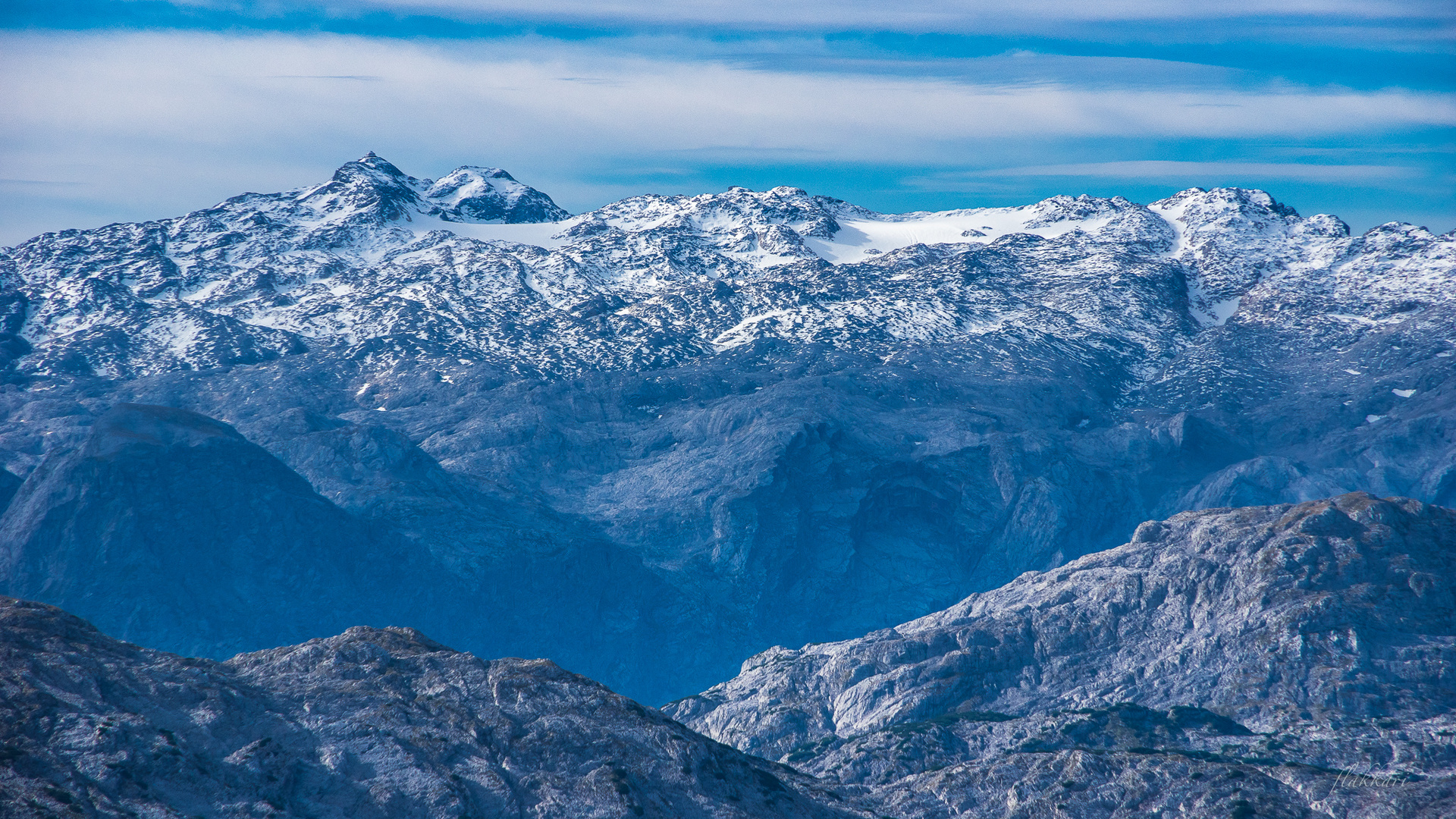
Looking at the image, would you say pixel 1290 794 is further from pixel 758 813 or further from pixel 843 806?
pixel 758 813

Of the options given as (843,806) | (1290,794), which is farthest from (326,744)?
(1290,794)

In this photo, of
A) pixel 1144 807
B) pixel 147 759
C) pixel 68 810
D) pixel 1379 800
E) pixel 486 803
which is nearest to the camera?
pixel 68 810

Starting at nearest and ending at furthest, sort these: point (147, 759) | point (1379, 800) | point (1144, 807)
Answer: point (147, 759)
point (1379, 800)
point (1144, 807)

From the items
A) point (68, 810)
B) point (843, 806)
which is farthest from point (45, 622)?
point (843, 806)

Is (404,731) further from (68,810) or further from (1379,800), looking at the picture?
(1379,800)

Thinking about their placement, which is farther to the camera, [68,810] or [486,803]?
[486,803]

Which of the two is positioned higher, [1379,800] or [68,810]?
[68,810]

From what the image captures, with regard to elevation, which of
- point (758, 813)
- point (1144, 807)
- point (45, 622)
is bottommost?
point (1144, 807)
